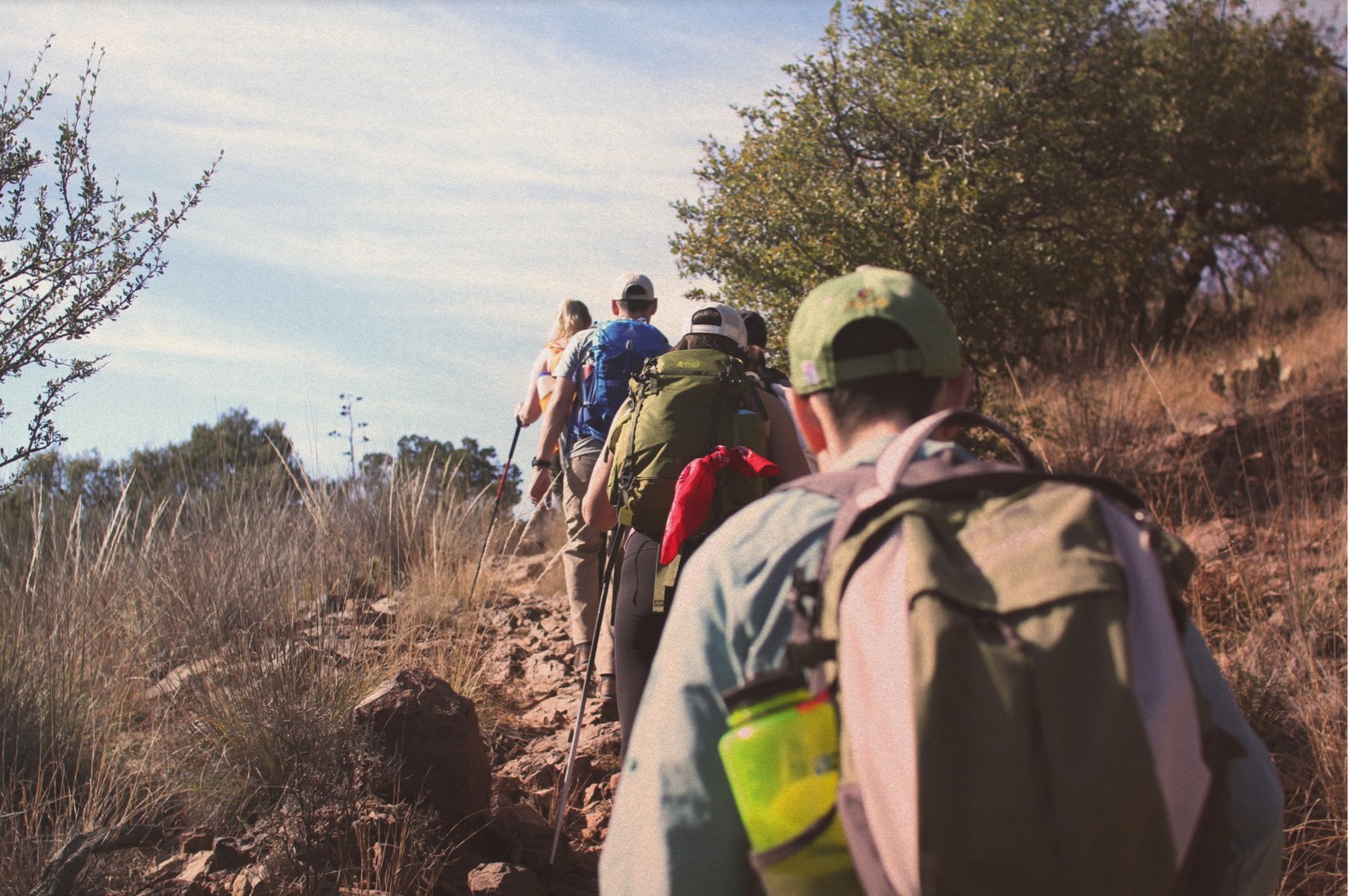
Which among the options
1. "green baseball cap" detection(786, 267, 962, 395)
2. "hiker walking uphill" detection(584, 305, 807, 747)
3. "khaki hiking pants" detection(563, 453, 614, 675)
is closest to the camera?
"green baseball cap" detection(786, 267, 962, 395)

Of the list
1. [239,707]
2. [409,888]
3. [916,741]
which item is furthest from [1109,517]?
[239,707]

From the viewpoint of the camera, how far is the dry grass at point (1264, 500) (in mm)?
5066

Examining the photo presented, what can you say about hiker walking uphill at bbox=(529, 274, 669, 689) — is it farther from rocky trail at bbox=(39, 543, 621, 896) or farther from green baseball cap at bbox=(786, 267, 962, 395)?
green baseball cap at bbox=(786, 267, 962, 395)

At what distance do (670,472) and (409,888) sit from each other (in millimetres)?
1758

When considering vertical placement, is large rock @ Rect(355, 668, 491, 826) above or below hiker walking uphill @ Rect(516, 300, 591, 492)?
below

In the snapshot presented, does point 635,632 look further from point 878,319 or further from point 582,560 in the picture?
point 878,319

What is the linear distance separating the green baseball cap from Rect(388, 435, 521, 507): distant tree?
22.2 feet

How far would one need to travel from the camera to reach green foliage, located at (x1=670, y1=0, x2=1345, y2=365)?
8.97m

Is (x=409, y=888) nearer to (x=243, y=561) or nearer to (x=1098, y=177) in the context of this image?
(x=243, y=561)

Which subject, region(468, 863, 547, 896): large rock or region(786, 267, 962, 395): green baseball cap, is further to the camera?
region(468, 863, 547, 896): large rock

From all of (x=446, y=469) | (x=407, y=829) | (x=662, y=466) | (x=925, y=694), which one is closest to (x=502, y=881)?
(x=407, y=829)

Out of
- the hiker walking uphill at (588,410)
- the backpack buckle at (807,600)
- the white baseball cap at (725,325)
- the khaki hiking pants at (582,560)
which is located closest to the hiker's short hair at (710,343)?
the white baseball cap at (725,325)

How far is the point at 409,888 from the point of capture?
4.14 m

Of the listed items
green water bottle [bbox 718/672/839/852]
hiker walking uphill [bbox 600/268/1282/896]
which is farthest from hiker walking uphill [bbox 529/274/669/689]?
green water bottle [bbox 718/672/839/852]
